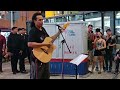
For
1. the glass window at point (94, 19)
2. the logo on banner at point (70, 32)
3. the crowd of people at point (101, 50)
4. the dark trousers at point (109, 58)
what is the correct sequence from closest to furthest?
the logo on banner at point (70, 32) < the crowd of people at point (101, 50) < the dark trousers at point (109, 58) < the glass window at point (94, 19)

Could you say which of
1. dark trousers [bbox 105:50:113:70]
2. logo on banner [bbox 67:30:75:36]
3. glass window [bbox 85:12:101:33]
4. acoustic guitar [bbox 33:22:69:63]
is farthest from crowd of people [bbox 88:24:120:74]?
acoustic guitar [bbox 33:22:69:63]

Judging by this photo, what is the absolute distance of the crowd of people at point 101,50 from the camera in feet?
20.4

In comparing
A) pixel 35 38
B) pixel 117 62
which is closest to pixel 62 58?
pixel 117 62

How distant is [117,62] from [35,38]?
3288 millimetres

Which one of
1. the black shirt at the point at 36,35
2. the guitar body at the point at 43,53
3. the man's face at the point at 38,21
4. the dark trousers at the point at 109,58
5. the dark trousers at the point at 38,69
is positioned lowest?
the dark trousers at the point at 109,58

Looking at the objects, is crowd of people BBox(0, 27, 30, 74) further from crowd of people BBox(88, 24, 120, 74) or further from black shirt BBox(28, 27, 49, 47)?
black shirt BBox(28, 27, 49, 47)

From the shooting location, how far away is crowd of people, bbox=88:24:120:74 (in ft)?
20.4

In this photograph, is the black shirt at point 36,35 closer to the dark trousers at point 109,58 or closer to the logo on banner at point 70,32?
the logo on banner at point 70,32

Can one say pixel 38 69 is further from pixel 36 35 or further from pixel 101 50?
pixel 101 50

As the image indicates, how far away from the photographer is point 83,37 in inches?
235

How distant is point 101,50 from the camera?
6254 millimetres

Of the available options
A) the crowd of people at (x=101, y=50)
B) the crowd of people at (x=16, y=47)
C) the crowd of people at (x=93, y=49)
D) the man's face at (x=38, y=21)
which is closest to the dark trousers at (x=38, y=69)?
the man's face at (x=38, y=21)

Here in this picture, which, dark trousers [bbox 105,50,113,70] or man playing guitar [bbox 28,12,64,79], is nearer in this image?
man playing guitar [bbox 28,12,64,79]
